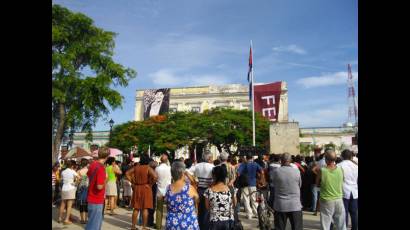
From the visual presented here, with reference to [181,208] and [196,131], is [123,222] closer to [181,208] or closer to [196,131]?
[181,208]

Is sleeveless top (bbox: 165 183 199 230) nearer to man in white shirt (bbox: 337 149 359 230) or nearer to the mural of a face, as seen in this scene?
man in white shirt (bbox: 337 149 359 230)

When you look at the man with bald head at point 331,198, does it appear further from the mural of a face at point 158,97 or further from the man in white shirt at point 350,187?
the mural of a face at point 158,97

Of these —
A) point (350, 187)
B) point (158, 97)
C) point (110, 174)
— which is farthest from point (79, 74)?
point (158, 97)

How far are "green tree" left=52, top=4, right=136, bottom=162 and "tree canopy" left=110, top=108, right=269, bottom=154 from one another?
14.7 meters

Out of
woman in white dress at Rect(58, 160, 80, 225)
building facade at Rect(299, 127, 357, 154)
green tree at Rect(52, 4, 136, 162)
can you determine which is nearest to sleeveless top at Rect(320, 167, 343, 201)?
woman in white dress at Rect(58, 160, 80, 225)

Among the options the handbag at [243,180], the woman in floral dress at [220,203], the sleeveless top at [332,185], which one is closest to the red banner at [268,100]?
the handbag at [243,180]

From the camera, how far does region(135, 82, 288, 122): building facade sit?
62500 mm

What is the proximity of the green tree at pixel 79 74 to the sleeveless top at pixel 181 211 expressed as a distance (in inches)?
819

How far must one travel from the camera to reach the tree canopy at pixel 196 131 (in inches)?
1629

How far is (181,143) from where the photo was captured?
136ft

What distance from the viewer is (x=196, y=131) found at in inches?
1649
